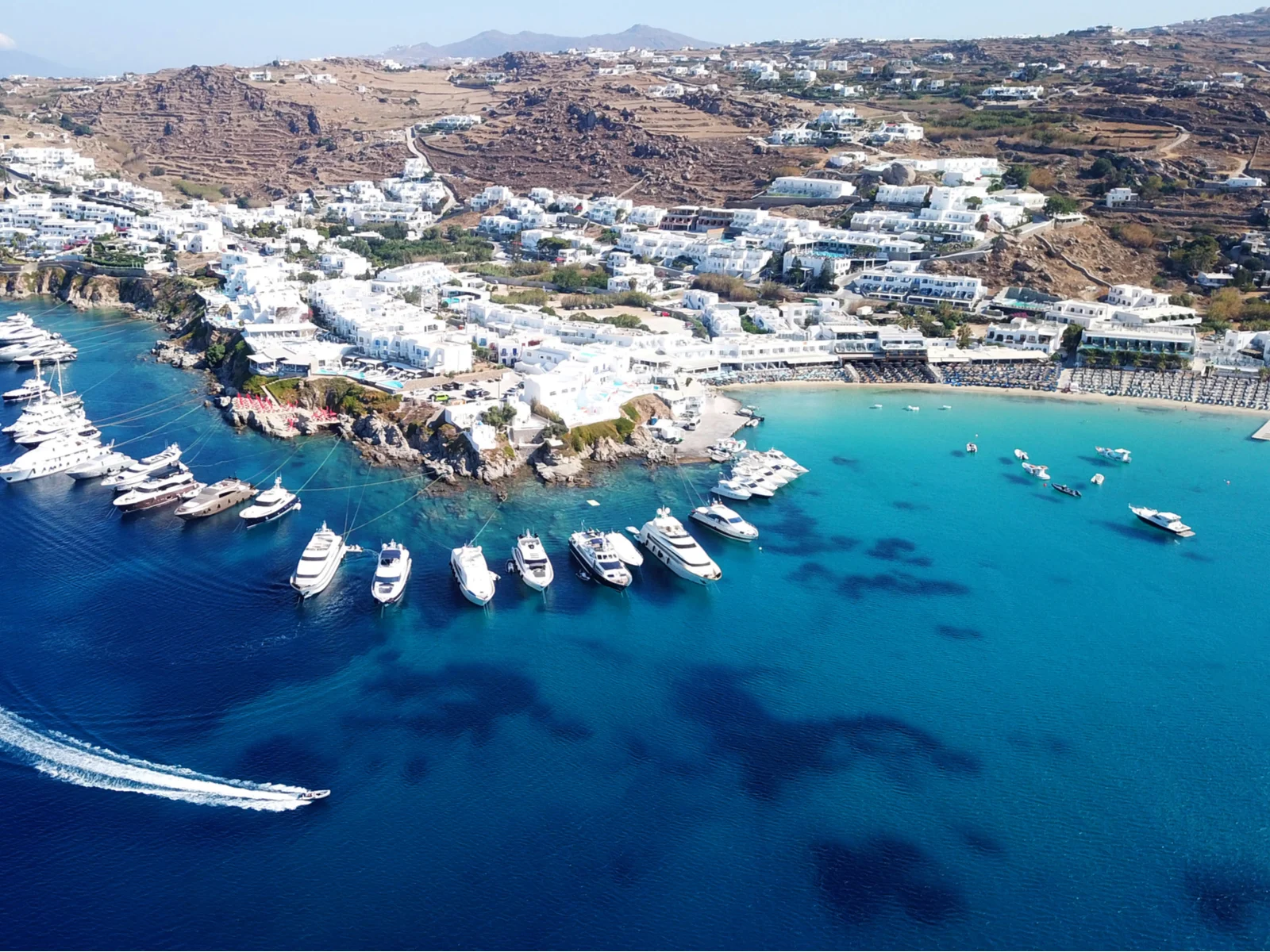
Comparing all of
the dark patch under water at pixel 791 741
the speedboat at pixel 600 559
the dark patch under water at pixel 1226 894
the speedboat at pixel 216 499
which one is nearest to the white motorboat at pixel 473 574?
the speedboat at pixel 600 559

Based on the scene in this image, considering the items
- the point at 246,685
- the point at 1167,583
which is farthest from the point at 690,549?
the point at 1167,583

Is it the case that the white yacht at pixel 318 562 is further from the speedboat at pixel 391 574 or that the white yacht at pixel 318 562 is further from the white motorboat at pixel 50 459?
the white motorboat at pixel 50 459

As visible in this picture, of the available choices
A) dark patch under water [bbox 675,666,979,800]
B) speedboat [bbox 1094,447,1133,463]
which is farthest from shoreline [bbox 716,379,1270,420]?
dark patch under water [bbox 675,666,979,800]

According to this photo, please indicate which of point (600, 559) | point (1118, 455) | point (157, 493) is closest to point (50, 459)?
point (157, 493)

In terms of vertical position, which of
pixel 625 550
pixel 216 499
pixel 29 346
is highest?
pixel 625 550

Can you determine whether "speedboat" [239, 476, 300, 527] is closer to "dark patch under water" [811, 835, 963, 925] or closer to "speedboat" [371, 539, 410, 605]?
"speedboat" [371, 539, 410, 605]

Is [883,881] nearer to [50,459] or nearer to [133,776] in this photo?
[133,776]
